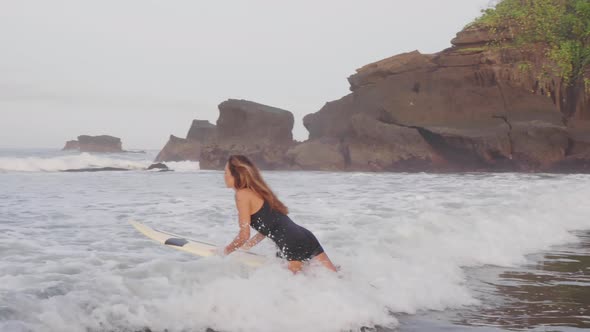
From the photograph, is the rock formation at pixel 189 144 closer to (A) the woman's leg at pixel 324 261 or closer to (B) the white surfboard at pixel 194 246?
(B) the white surfboard at pixel 194 246

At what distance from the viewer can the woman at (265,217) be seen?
581 cm

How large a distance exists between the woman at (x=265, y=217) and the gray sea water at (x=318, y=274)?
6.9 inches

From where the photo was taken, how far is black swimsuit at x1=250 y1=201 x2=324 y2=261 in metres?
5.80

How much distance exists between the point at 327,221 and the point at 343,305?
6.08 meters

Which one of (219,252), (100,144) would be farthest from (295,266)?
(100,144)

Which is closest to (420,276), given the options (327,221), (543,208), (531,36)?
(327,221)

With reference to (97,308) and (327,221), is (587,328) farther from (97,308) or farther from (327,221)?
(327,221)

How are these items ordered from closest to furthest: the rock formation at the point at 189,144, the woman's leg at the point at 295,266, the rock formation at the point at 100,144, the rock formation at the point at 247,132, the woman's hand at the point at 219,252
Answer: the woman's leg at the point at 295,266
the woman's hand at the point at 219,252
the rock formation at the point at 247,132
the rock formation at the point at 189,144
the rock formation at the point at 100,144

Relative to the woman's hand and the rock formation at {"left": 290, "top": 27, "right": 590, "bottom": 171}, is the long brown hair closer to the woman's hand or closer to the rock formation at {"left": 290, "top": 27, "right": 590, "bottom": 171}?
the woman's hand

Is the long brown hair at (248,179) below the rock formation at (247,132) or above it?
below

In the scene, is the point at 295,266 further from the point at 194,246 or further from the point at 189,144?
the point at 189,144

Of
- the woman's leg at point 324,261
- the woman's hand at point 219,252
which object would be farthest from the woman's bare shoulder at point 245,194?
the woman's leg at point 324,261

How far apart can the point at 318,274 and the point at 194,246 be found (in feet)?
7.27

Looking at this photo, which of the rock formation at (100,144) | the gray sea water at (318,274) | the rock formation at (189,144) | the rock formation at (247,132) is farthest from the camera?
the rock formation at (100,144)
